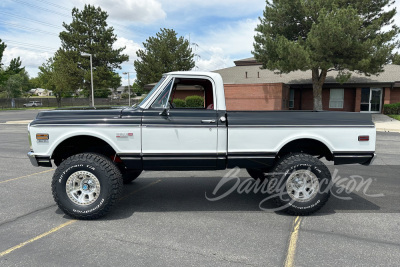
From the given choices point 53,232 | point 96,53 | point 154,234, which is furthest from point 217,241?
point 96,53

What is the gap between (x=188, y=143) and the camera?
4.52 metres

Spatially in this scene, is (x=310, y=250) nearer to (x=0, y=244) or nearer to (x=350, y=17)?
(x=0, y=244)

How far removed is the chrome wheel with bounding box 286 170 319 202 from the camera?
4.61 metres

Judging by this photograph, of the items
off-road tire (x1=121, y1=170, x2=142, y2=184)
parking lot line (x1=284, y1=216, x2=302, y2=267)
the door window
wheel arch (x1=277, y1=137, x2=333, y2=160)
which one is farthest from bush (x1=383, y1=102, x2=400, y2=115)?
the door window

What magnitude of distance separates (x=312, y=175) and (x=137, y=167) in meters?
2.62

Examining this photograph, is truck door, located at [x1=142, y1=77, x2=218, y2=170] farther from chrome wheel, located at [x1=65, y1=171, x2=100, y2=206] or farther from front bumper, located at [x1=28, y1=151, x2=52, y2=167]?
front bumper, located at [x1=28, y1=151, x2=52, y2=167]

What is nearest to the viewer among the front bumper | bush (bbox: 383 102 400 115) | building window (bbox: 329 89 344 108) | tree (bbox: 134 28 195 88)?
the front bumper

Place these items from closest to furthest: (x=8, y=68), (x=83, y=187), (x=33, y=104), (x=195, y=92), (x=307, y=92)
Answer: (x=83, y=187)
(x=195, y=92)
(x=307, y=92)
(x=8, y=68)
(x=33, y=104)

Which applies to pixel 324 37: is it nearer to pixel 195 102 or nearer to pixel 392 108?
pixel 392 108

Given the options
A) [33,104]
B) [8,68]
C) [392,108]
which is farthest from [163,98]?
[33,104]

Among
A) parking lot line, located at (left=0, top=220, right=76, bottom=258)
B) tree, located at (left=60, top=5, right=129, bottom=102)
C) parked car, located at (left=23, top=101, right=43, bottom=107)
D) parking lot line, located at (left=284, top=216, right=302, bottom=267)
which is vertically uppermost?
tree, located at (left=60, top=5, right=129, bottom=102)

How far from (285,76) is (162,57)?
2033 cm

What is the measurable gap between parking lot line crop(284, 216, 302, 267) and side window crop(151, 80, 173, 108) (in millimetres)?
2558

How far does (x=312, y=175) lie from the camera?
4.59 meters
